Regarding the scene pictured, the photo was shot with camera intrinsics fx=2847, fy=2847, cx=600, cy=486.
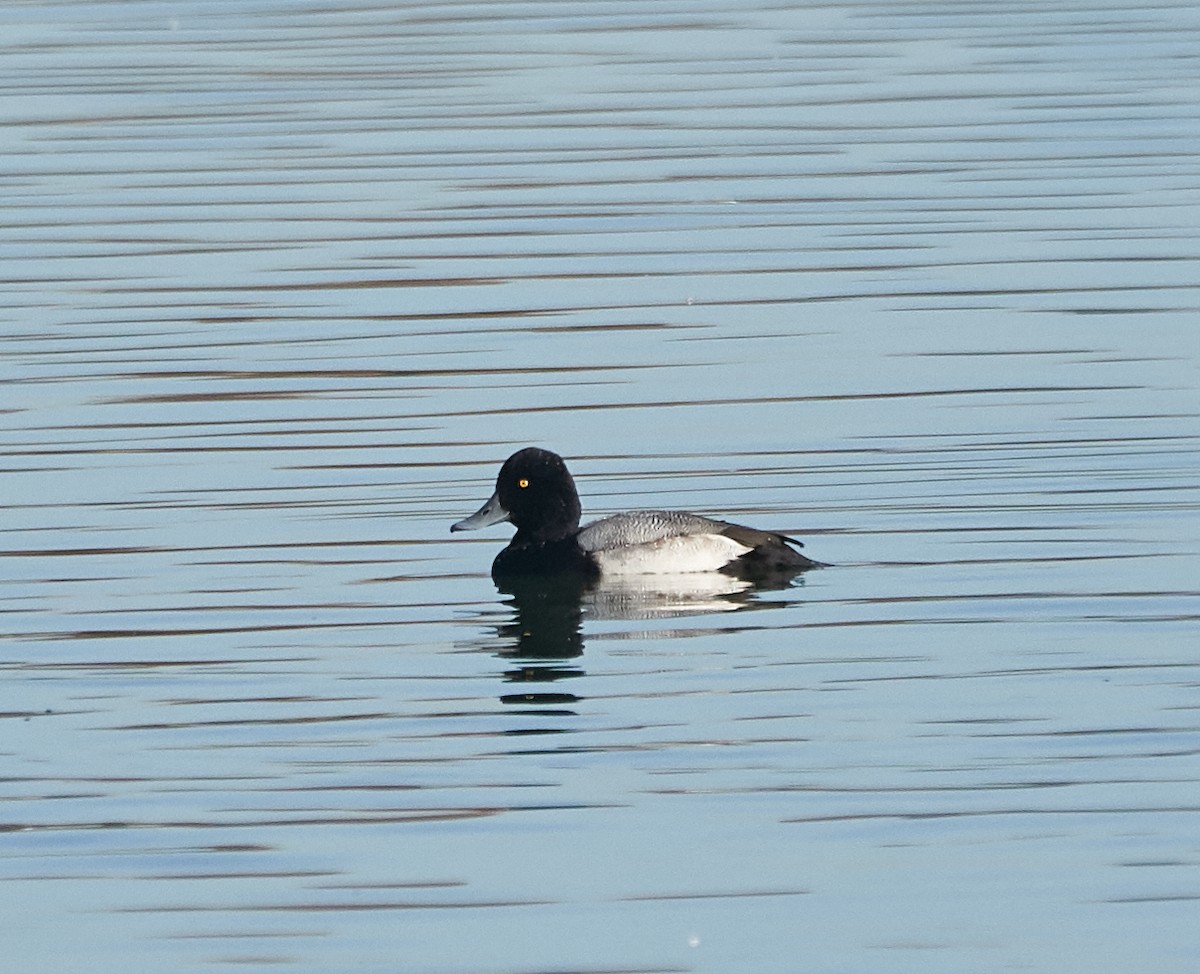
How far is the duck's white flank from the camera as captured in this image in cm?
1114

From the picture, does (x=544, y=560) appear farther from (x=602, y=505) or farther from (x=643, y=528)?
(x=602, y=505)

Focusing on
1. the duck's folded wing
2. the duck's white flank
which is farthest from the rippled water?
the duck's folded wing

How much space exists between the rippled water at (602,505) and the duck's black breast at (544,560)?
10.5 inches

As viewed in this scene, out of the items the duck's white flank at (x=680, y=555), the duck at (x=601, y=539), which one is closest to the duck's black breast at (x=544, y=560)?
the duck at (x=601, y=539)

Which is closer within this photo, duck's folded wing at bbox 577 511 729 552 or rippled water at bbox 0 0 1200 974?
rippled water at bbox 0 0 1200 974

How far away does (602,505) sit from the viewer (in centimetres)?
1272

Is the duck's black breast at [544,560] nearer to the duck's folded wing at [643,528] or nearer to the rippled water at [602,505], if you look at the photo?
the duck's folded wing at [643,528]

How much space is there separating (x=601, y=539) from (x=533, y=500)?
0.37 metres

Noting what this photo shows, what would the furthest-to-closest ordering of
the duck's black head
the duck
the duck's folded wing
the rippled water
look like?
the duck's black head
the duck's folded wing
the duck
the rippled water

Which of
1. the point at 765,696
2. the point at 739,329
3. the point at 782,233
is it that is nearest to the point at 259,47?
the point at 782,233

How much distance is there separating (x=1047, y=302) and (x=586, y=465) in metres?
4.07

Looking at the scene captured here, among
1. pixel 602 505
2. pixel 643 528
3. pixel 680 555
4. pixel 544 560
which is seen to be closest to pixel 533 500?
pixel 544 560

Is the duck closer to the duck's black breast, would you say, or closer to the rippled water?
the duck's black breast

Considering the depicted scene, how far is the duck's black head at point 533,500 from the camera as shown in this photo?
11.8 m
